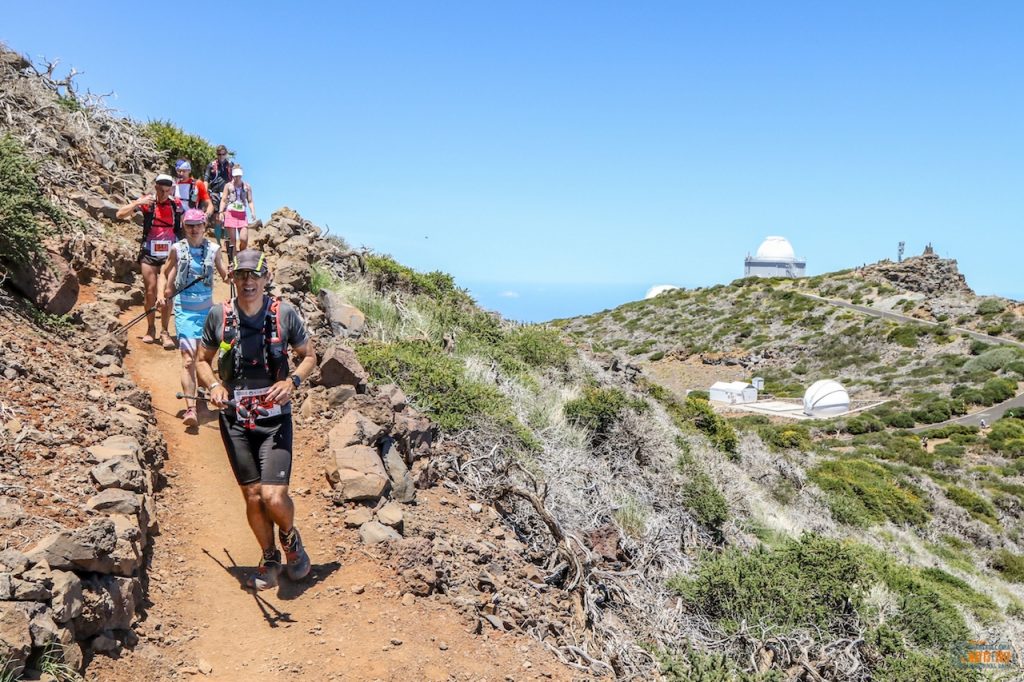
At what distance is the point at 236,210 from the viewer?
9359 mm

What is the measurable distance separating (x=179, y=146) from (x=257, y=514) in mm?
11142

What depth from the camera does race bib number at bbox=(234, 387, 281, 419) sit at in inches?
159

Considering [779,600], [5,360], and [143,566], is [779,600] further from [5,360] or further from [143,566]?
[5,360]

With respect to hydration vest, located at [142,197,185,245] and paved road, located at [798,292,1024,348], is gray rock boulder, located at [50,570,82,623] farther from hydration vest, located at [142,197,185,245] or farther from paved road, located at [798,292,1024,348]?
paved road, located at [798,292,1024,348]

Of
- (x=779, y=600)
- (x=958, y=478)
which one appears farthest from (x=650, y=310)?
(x=779, y=600)

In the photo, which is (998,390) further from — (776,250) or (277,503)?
(776,250)

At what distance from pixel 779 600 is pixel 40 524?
18.6 ft

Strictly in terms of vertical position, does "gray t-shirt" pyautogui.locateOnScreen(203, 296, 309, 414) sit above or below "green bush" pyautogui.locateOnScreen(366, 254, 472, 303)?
below

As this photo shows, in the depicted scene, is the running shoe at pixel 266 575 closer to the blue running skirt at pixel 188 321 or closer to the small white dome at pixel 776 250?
the blue running skirt at pixel 188 321

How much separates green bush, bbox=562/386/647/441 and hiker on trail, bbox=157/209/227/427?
485cm

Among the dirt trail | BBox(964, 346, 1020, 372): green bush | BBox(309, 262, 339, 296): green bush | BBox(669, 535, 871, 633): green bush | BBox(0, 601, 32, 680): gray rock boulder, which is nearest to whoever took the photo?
BBox(0, 601, 32, 680): gray rock boulder

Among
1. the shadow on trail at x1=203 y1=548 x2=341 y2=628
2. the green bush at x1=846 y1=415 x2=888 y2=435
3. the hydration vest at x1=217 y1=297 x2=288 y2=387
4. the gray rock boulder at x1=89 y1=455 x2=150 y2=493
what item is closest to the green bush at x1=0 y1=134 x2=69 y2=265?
the gray rock boulder at x1=89 y1=455 x2=150 y2=493

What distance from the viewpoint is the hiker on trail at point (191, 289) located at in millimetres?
5891

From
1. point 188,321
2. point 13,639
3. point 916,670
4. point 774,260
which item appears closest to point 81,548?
point 13,639
